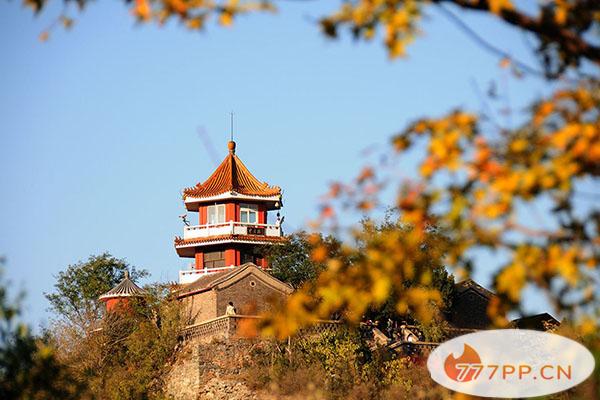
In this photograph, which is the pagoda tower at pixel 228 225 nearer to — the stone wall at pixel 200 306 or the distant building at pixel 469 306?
the stone wall at pixel 200 306

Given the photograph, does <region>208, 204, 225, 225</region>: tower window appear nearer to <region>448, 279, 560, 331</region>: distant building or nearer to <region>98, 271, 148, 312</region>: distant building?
<region>98, 271, 148, 312</region>: distant building

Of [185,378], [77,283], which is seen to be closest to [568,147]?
[185,378]

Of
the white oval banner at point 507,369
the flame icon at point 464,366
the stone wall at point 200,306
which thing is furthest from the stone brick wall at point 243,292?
the flame icon at point 464,366

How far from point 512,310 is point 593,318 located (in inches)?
15.3

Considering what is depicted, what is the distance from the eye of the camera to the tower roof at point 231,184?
36.6 m

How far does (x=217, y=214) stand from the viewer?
36625mm

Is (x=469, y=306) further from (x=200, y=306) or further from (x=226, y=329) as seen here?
(x=226, y=329)

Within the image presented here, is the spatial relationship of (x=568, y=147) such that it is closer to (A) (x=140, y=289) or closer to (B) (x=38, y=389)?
(B) (x=38, y=389)

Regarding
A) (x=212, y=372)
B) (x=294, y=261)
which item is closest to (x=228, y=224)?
(x=294, y=261)

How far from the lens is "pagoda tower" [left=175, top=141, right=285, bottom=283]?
3538cm

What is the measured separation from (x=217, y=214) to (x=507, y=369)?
23.9 m

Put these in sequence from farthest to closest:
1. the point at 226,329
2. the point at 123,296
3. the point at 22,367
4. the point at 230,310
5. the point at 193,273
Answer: the point at 193,273 → the point at 123,296 → the point at 230,310 → the point at 226,329 → the point at 22,367

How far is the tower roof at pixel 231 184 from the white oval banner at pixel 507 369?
2040 centimetres

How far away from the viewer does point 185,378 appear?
25750mm
